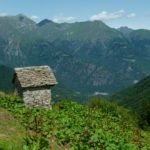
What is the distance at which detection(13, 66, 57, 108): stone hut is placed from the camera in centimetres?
4712

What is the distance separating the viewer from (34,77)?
48562mm

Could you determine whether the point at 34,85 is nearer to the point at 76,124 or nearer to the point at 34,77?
the point at 34,77

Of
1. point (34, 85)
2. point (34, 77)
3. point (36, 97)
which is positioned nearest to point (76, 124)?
point (36, 97)

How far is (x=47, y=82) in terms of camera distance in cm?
4834

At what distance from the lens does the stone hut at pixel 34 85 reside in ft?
155

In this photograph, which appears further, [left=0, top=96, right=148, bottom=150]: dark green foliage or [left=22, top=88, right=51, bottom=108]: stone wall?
[left=22, top=88, right=51, bottom=108]: stone wall

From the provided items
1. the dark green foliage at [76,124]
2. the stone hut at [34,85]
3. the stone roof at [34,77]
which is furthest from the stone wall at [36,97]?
the dark green foliage at [76,124]

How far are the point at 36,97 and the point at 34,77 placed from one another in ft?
8.36

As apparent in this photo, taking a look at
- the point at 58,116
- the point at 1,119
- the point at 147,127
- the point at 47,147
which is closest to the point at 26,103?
the point at 58,116

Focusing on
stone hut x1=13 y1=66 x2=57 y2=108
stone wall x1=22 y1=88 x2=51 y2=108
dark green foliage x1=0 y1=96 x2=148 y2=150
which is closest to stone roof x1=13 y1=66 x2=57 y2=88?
stone hut x1=13 y1=66 x2=57 y2=108

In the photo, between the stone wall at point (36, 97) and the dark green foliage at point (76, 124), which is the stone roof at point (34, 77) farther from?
the dark green foliage at point (76, 124)

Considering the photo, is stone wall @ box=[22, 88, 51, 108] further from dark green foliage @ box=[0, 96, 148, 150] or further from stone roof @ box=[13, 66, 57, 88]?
dark green foliage @ box=[0, 96, 148, 150]

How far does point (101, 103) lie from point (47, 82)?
16.7 m

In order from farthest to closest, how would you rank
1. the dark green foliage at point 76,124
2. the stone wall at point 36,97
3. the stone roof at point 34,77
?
the stone roof at point 34,77, the stone wall at point 36,97, the dark green foliage at point 76,124
